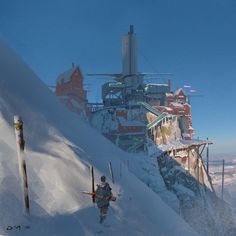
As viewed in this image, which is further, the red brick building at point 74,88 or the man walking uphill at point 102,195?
the red brick building at point 74,88

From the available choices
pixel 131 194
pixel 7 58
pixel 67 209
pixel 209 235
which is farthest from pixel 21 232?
pixel 209 235

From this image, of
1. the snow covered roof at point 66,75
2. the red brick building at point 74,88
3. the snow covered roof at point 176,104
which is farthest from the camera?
the snow covered roof at point 176,104

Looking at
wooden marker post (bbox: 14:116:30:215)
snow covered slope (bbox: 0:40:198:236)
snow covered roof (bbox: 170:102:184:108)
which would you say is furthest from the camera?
snow covered roof (bbox: 170:102:184:108)

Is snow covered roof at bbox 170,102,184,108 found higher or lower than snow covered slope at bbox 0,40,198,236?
higher

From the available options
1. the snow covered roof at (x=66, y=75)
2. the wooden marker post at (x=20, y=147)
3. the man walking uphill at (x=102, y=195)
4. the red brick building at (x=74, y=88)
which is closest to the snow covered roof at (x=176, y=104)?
the red brick building at (x=74, y=88)

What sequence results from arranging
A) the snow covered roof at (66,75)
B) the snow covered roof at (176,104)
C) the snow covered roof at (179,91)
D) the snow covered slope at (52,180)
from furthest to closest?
the snow covered roof at (179,91) → the snow covered roof at (176,104) → the snow covered roof at (66,75) → the snow covered slope at (52,180)

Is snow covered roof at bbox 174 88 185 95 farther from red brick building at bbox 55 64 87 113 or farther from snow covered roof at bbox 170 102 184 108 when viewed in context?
red brick building at bbox 55 64 87 113

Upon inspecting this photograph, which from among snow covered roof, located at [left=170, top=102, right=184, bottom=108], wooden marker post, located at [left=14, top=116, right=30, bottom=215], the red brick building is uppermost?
the red brick building

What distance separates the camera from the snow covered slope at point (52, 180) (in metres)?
8.74

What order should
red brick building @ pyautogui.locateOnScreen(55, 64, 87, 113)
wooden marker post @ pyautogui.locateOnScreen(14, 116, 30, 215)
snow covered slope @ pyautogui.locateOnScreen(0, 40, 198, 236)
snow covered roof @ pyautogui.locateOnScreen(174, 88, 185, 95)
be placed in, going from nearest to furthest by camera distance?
1. wooden marker post @ pyautogui.locateOnScreen(14, 116, 30, 215)
2. snow covered slope @ pyautogui.locateOnScreen(0, 40, 198, 236)
3. red brick building @ pyautogui.locateOnScreen(55, 64, 87, 113)
4. snow covered roof @ pyautogui.locateOnScreen(174, 88, 185, 95)

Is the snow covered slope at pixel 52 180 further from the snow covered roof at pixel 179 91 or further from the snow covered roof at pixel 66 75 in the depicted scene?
the snow covered roof at pixel 179 91

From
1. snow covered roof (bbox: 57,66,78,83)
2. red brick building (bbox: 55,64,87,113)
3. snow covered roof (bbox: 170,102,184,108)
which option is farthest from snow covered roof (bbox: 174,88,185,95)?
snow covered roof (bbox: 57,66,78,83)

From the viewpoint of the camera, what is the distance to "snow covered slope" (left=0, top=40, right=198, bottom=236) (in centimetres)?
874

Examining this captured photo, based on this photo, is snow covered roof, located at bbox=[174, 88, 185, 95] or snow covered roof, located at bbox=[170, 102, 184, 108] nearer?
snow covered roof, located at bbox=[170, 102, 184, 108]
